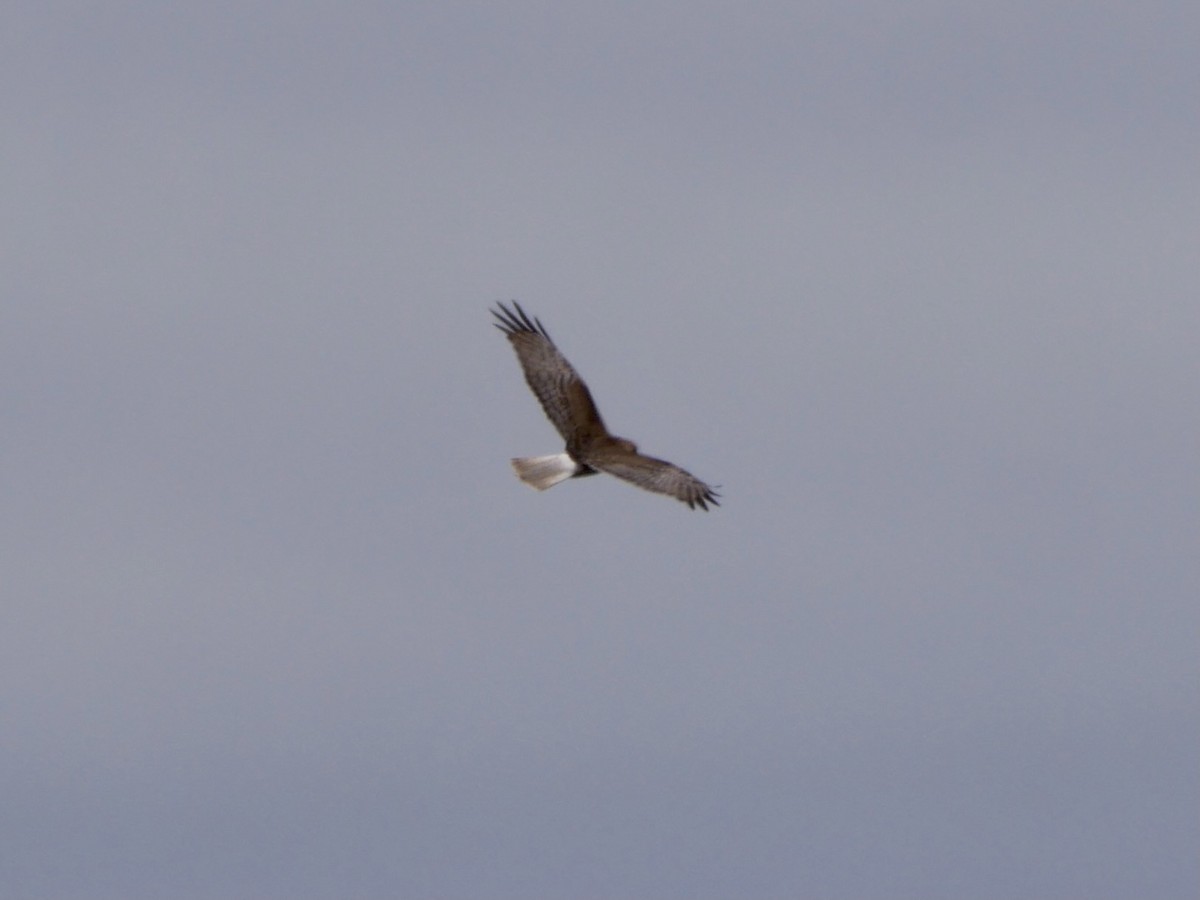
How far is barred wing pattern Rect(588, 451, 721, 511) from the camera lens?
114 feet

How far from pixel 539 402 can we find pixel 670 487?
A: 373 cm

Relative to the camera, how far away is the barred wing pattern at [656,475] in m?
34.6

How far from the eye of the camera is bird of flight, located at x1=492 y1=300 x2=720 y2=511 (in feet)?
116

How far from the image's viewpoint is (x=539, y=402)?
3831 cm

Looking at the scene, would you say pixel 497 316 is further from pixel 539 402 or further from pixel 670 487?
pixel 670 487

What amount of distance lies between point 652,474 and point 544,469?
212 cm

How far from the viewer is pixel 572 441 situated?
3731cm

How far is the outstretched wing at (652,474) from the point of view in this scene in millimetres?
34625

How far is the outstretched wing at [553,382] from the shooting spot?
37406mm

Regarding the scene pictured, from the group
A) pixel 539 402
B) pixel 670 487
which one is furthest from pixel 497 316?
pixel 670 487

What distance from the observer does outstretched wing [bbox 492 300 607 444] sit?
37.4 metres

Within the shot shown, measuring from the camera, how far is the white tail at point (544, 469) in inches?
1453

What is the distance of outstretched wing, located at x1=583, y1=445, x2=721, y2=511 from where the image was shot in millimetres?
34625

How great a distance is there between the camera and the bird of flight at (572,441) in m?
35.3
